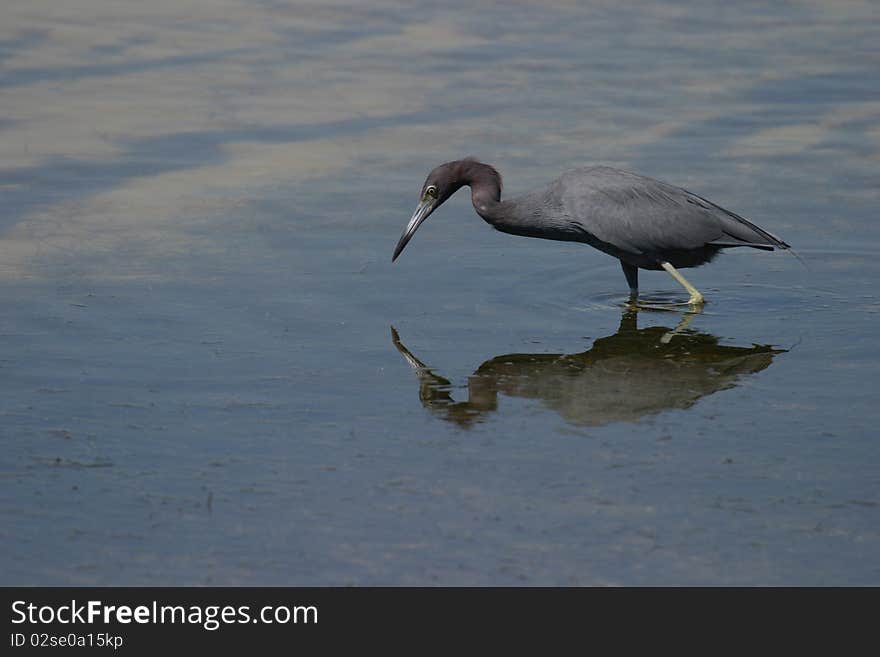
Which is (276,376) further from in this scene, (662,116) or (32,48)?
(32,48)

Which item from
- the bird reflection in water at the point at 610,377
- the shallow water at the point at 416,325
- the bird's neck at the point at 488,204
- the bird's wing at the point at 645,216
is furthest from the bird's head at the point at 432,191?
the bird reflection in water at the point at 610,377

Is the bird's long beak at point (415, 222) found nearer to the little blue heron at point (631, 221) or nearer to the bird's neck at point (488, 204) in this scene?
the little blue heron at point (631, 221)

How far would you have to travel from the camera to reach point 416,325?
866 cm

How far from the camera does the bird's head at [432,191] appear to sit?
960 centimetres

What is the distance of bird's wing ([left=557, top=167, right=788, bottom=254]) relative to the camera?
30.1ft

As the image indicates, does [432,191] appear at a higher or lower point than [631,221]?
higher

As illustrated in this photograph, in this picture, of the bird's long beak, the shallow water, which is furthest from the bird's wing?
the bird's long beak

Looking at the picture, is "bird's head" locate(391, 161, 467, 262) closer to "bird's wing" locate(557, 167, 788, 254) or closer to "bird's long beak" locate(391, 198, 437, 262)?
"bird's long beak" locate(391, 198, 437, 262)

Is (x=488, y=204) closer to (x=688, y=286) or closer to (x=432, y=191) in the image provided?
(x=432, y=191)

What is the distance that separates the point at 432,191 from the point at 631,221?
1.34m

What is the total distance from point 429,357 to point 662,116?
6.38m

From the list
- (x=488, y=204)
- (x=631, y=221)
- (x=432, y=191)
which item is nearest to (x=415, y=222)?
(x=432, y=191)

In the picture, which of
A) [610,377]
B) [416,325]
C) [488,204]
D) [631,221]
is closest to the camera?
[610,377]

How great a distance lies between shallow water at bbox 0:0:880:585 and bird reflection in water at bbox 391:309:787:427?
27mm
